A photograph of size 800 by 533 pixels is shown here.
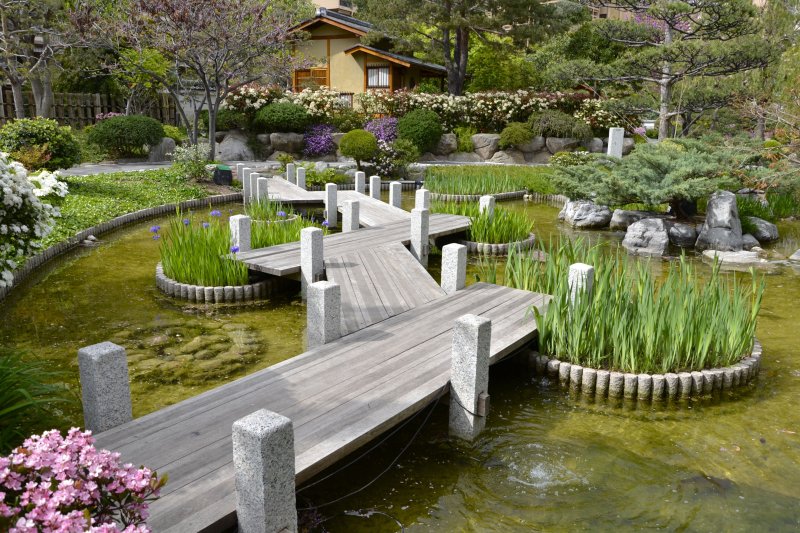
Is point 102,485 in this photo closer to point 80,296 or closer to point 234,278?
point 234,278

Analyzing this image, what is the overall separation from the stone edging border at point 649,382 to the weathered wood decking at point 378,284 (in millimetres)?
1822

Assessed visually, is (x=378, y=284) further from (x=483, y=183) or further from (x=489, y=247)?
(x=483, y=183)

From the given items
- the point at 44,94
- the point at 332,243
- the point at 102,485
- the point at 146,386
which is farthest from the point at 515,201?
the point at 44,94

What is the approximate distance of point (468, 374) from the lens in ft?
16.6

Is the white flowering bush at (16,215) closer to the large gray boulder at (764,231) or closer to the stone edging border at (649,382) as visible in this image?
the stone edging border at (649,382)

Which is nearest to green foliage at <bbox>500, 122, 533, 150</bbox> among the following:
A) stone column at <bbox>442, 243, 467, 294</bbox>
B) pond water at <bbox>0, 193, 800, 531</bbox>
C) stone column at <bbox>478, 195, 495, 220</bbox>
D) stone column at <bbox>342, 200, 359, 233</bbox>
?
stone column at <bbox>478, 195, 495, 220</bbox>

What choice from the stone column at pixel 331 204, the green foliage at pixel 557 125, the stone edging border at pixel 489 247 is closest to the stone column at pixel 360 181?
the stone column at pixel 331 204

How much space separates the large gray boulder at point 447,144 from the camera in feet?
83.9

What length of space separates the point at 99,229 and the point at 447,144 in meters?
16.0

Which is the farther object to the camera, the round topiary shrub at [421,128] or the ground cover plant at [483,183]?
the round topiary shrub at [421,128]

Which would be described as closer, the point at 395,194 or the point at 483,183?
the point at 395,194

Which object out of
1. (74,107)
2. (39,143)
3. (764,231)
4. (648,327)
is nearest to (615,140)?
(764,231)

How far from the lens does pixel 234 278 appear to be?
847 centimetres

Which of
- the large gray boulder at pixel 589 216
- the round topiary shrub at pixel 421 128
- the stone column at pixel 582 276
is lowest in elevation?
the large gray boulder at pixel 589 216
